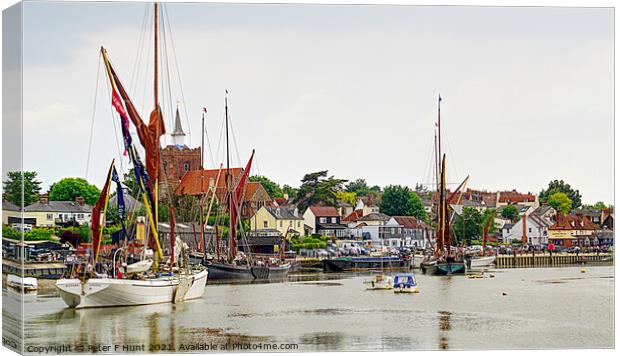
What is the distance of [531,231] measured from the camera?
127ft

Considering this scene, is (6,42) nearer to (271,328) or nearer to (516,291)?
(271,328)

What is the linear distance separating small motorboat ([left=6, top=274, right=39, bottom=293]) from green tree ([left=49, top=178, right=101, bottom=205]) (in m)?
1.80

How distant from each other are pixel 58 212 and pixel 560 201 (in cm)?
1271

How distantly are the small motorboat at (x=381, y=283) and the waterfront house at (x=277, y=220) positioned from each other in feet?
10.6

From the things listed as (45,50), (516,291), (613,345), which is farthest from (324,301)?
(45,50)

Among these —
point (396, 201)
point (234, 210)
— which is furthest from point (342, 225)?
point (396, 201)

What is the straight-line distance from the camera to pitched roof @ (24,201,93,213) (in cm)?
2394

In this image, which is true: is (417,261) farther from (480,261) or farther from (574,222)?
(574,222)

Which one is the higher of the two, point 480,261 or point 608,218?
point 608,218

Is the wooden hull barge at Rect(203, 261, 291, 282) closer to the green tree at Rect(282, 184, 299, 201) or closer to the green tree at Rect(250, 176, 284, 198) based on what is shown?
the green tree at Rect(250, 176, 284, 198)

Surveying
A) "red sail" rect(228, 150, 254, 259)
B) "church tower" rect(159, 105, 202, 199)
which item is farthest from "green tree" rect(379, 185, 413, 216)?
"church tower" rect(159, 105, 202, 199)

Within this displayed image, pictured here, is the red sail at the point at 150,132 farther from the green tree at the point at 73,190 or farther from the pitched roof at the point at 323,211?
the pitched roof at the point at 323,211

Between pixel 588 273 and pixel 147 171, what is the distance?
51.1ft

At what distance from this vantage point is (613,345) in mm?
24562
